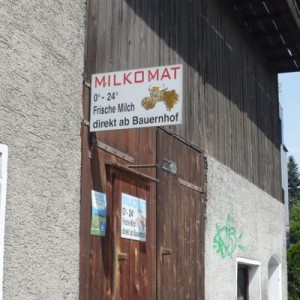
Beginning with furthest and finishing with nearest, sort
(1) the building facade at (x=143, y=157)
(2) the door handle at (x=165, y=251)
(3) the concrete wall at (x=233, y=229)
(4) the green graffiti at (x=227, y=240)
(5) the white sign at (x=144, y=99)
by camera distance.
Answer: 1. (4) the green graffiti at (x=227, y=240)
2. (3) the concrete wall at (x=233, y=229)
3. (2) the door handle at (x=165, y=251)
4. (5) the white sign at (x=144, y=99)
5. (1) the building facade at (x=143, y=157)

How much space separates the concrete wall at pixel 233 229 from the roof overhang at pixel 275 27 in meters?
2.73

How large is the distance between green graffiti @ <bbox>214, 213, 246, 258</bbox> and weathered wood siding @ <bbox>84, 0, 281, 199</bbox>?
37.7 inches

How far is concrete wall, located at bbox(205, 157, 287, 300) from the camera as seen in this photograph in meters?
9.59

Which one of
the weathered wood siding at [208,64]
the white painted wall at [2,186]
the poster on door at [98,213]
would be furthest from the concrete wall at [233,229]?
the white painted wall at [2,186]

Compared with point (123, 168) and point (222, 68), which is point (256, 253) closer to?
point (222, 68)

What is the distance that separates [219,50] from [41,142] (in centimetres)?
563

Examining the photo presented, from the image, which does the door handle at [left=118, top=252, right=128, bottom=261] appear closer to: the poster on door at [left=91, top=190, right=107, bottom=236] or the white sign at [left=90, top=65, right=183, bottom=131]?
the poster on door at [left=91, top=190, right=107, bottom=236]

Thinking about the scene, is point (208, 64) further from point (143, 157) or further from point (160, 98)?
point (160, 98)

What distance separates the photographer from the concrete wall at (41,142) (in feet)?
17.1

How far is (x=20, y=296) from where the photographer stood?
516cm

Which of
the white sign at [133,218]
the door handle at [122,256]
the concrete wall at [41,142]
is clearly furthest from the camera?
the white sign at [133,218]

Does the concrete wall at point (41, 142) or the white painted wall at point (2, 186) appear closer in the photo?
the white painted wall at point (2, 186)

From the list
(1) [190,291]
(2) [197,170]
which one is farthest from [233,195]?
(1) [190,291]

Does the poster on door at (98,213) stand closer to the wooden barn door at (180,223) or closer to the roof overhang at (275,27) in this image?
the wooden barn door at (180,223)
